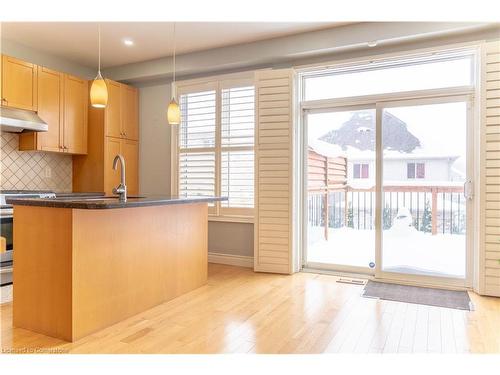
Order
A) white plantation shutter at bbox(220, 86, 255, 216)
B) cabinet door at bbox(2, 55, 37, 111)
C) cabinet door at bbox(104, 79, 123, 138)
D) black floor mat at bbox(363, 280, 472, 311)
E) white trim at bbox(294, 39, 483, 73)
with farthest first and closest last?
cabinet door at bbox(104, 79, 123, 138) → white plantation shutter at bbox(220, 86, 255, 216) → cabinet door at bbox(2, 55, 37, 111) → white trim at bbox(294, 39, 483, 73) → black floor mat at bbox(363, 280, 472, 311)

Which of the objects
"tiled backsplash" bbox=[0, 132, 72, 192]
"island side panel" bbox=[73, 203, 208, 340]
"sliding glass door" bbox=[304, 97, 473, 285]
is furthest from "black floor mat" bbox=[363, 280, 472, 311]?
"tiled backsplash" bbox=[0, 132, 72, 192]

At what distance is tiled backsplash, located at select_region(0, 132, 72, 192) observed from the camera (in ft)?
14.5

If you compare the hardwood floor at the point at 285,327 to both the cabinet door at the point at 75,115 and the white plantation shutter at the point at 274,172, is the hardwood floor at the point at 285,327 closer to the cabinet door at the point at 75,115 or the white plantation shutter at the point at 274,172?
the white plantation shutter at the point at 274,172

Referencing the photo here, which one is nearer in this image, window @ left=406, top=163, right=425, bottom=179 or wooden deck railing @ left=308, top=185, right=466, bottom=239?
wooden deck railing @ left=308, top=185, right=466, bottom=239

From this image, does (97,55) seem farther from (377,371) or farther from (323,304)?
(377,371)

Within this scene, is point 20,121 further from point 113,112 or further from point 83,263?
point 83,263

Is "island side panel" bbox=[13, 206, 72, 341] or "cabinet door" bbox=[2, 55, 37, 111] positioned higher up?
"cabinet door" bbox=[2, 55, 37, 111]

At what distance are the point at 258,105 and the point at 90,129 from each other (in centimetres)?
244

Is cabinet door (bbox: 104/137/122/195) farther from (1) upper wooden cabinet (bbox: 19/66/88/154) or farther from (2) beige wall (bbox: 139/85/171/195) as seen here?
(2) beige wall (bbox: 139/85/171/195)

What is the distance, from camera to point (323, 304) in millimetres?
3293

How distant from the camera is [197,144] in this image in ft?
17.1

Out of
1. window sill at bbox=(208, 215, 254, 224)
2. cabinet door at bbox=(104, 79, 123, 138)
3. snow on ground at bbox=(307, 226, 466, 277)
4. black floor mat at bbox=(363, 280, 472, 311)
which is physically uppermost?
cabinet door at bbox=(104, 79, 123, 138)

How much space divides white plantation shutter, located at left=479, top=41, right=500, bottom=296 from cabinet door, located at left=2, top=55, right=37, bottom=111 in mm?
4977

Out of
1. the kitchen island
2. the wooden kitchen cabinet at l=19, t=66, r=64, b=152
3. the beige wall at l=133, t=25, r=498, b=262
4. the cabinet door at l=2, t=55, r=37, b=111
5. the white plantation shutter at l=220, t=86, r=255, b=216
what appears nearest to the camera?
the kitchen island
